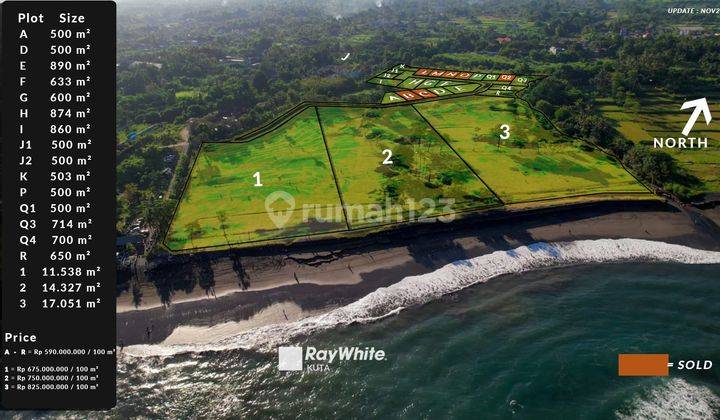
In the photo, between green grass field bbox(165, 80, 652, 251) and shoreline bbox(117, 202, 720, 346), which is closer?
shoreline bbox(117, 202, 720, 346)

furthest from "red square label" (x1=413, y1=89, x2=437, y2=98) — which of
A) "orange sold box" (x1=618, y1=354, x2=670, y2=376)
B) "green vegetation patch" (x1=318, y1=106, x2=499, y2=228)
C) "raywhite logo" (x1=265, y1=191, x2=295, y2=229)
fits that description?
"orange sold box" (x1=618, y1=354, x2=670, y2=376)

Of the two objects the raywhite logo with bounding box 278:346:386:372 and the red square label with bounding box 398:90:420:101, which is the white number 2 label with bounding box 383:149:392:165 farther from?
the raywhite logo with bounding box 278:346:386:372

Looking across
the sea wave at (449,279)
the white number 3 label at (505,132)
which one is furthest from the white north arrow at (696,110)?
the sea wave at (449,279)

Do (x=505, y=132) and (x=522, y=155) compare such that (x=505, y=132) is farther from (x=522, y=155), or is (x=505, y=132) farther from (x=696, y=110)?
(x=696, y=110)

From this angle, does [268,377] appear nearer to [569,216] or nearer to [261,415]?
[261,415]

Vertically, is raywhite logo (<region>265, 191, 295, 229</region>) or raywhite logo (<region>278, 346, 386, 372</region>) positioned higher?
raywhite logo (<region>265, 191, 295, 229</region>)

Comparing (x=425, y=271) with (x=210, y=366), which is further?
(x=425, y=271)

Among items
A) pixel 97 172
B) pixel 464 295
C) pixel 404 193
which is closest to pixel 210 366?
pixel 97 172
